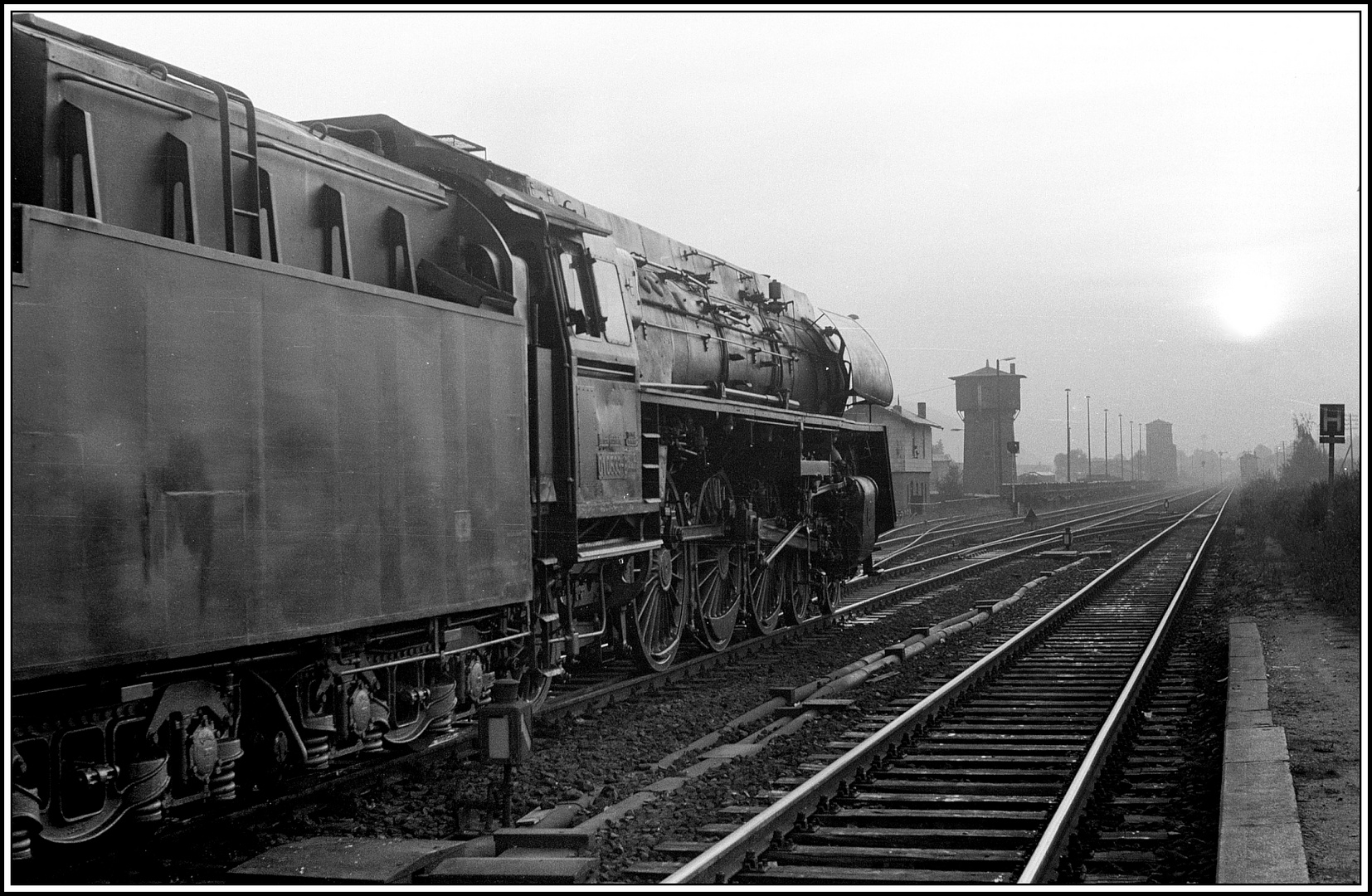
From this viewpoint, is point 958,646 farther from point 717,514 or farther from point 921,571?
point 921,571

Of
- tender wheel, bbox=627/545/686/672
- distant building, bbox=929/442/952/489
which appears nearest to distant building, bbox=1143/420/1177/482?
distant building, bbox=929/442/952/489

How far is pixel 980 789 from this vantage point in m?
6.61

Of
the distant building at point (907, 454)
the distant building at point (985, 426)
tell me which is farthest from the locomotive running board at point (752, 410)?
the distant building at point (985, 426)

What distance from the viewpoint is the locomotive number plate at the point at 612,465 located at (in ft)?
27.1

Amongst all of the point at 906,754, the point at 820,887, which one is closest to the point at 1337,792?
the point at 906,754

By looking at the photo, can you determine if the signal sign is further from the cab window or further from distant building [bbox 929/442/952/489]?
distant building [bbox 929/442/952/489]

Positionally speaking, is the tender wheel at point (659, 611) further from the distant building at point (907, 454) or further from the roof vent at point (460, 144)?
the distant building at point (907, 454)

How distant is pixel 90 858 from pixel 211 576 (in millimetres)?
1234

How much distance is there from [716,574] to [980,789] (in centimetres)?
514

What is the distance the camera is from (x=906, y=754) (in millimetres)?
7469

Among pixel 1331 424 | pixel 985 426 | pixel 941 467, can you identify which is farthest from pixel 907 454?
pixel 941 467

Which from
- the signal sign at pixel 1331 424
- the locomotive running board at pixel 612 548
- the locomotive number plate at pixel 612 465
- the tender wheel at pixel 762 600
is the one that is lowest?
the tender wheel at pixel 762 600

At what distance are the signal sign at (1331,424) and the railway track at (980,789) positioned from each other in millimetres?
7030

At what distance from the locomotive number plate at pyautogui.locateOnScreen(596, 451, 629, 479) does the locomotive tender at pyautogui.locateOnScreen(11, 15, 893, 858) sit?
0.03 m
